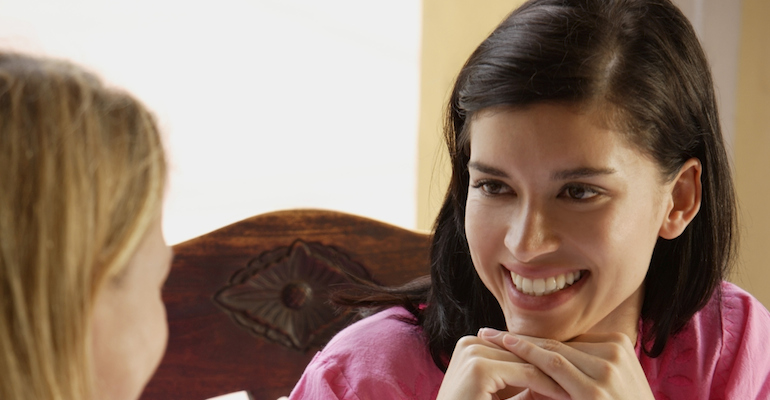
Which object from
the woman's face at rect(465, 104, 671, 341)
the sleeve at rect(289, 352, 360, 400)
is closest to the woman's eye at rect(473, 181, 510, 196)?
the woman's face at rect(465, 104, 671, 341)

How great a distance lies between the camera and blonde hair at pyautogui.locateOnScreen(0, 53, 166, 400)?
1.68ft

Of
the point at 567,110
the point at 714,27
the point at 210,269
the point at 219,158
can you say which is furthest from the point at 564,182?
the point at 714,27

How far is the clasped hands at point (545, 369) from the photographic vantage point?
895 mm

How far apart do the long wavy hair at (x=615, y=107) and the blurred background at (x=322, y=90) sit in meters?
0.73

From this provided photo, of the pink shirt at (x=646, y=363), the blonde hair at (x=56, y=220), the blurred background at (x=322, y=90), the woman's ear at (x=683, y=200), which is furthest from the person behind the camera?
the blurred background at (x=322, y=90)

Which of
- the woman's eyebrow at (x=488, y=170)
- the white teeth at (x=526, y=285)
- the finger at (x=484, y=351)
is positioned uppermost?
the woman's eyebrow at (x=488, y=170)

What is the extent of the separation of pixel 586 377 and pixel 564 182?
0.22 meters

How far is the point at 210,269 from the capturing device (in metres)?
1.31

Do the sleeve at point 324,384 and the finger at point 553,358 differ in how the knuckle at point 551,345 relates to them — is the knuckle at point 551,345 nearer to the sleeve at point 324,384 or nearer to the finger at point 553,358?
the finger at point 553,358

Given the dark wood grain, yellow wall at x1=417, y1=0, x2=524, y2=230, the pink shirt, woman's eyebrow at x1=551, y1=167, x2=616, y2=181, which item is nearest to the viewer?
woman's eyebrow at x1=551, y1=167, x2=616, y2=181

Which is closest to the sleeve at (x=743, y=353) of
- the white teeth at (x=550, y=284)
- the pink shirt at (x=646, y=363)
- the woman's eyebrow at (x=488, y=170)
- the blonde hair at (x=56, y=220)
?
the pink shirt at (x=646, y=363)

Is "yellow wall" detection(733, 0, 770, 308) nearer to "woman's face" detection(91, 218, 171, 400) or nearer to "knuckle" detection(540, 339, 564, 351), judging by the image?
"knuckle" detection(540, 339, 564, 351)

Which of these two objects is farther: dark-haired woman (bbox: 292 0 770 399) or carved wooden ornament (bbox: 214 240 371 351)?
carved wooden ornament (bbox: 214 240 371 351)

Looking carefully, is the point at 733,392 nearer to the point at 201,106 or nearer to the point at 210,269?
the point at 210,269
